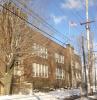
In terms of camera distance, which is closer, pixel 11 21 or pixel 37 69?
pixel 11 21

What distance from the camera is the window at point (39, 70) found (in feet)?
133

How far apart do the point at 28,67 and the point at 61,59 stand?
17.9 meters

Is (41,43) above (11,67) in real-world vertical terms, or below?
above

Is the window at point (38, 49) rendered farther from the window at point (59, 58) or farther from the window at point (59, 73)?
the window at point (59, 73)

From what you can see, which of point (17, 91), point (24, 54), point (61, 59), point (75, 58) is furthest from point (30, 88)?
point (75, 58)

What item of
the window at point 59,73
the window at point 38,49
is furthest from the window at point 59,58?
the window at point 38,49

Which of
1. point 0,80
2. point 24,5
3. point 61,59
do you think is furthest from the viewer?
point 61,59

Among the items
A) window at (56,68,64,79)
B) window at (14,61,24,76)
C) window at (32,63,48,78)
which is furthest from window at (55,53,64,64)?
window at (14,61,24,76)

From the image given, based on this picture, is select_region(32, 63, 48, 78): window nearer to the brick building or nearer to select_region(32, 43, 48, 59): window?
the brick building

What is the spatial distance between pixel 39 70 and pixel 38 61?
52.1 inches

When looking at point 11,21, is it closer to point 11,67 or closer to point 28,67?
point 11,67

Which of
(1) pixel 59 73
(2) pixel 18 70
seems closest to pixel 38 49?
(2) pixel 18 70

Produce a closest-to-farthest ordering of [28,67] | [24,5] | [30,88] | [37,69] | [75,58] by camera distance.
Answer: [24,5], [30,88], [28,67], [37,69], [75,58]

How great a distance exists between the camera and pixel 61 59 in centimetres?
5562
